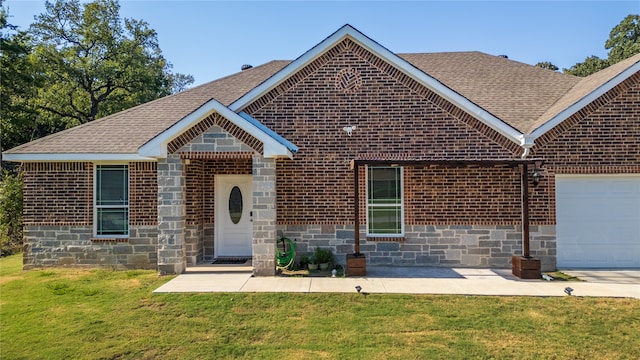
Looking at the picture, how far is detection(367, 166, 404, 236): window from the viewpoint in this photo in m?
9.92

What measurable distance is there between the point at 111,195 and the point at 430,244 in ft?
29.2

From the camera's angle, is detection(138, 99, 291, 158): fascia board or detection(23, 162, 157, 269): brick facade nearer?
detection(138, 99, 291, 158): fascia board

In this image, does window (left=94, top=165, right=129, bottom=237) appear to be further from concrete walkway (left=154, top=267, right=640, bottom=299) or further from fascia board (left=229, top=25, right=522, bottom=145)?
fascia board (left=229, top=25, right=522, bottom=145)

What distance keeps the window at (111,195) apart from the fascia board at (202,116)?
219cm

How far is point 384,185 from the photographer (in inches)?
393

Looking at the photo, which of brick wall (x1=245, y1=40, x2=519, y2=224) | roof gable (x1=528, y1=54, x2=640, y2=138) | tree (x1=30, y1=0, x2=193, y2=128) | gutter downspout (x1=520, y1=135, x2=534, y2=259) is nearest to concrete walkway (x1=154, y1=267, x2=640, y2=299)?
gutter downspout (x1=520, y1=135, x2=534, y2=259)

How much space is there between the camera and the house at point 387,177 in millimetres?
9453

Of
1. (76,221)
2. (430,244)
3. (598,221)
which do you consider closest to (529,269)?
(430,244)

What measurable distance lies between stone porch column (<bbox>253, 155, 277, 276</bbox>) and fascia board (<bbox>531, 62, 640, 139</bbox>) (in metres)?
6.82

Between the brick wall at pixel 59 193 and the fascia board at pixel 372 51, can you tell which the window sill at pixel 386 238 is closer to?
the fascia board at pixel 372 51

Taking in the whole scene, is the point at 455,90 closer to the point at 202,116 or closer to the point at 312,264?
the point at 312,264

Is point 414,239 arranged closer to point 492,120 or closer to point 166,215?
point 492,120

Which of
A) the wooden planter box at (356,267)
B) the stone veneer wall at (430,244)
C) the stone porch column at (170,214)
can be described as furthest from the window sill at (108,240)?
the wooden planter box at (356,267)

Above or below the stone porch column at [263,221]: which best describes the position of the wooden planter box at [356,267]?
below
